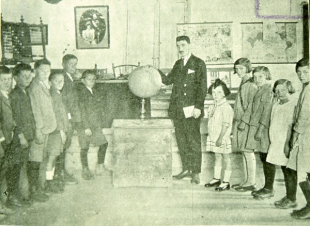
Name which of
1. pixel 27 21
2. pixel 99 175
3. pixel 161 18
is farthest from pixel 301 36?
pixel 27 21

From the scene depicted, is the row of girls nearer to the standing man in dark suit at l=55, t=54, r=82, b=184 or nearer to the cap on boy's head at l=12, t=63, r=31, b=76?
the standing man in dark suit at l=55, t=54, r=82, b=184

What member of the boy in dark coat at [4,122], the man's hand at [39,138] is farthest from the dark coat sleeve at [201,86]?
the boy in dark coat at [4,122]

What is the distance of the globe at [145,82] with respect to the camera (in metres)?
3.04

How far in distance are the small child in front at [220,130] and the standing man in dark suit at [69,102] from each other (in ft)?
4.06

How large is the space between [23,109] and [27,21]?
83cm

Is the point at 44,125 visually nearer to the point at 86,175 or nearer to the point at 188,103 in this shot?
the point at 86,175

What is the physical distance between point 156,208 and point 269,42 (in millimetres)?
1791

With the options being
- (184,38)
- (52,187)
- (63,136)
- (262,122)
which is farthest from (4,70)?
(262,122)

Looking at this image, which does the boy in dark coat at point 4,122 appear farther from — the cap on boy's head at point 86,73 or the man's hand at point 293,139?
the man's hand at point 293,139

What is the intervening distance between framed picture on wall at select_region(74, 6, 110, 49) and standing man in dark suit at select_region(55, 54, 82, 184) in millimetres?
172


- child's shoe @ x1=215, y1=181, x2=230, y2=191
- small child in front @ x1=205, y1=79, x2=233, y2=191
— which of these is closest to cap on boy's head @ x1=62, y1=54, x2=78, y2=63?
small child in front @ x1=205, y1=79, x2=233, y2=191

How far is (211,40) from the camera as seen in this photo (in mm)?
3074

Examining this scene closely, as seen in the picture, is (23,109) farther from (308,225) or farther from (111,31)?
(308,225)

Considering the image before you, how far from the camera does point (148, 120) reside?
3.09 m
